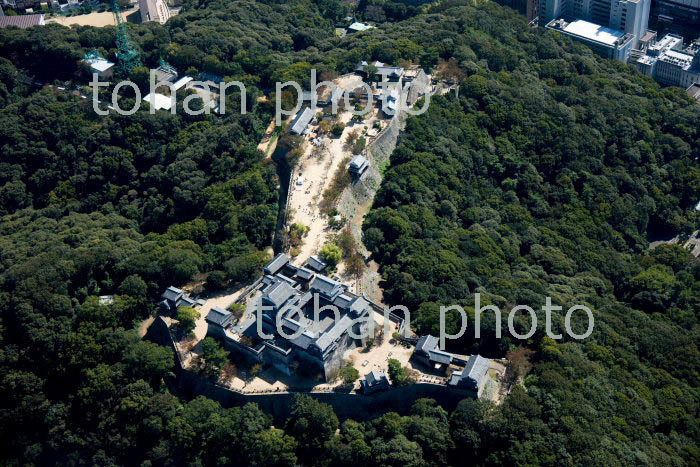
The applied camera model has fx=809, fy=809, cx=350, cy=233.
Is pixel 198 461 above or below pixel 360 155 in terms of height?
below

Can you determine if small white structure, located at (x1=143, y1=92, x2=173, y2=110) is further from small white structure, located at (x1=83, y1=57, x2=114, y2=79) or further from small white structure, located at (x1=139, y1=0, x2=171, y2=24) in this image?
small white structure, located at (x1=139, y1=0, x2=171, y2=24)

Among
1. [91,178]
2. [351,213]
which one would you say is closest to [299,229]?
[351,213]

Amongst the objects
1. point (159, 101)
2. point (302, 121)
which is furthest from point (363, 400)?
point (159, 101)

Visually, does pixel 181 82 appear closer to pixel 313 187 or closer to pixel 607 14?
pixel 313 187

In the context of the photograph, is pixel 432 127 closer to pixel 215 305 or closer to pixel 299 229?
pixel 299 229

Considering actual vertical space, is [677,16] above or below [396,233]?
below

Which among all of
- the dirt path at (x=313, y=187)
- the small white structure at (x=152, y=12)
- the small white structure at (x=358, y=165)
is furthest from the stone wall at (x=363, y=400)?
the small white structure at (x=152, y=12)

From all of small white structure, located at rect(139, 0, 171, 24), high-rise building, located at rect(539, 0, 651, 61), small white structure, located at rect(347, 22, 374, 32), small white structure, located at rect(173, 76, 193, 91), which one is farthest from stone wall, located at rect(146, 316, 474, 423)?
high-rise building, located at rect(539, 0, 651, 61)

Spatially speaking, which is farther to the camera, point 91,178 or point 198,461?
point 91,178

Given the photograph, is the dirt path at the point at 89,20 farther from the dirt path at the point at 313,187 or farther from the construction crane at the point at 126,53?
the dirt path at the point at 313,187
